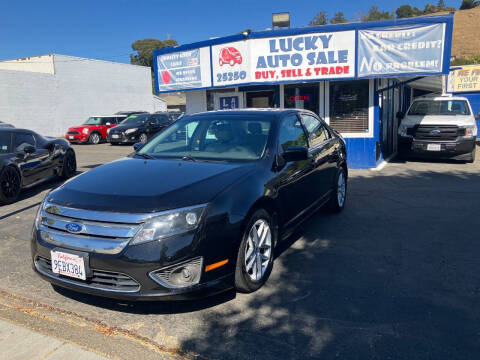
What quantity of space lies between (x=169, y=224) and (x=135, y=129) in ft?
54.7

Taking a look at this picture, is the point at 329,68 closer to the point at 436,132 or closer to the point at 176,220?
the point at 436,132

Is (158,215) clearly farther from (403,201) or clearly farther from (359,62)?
(359,62)

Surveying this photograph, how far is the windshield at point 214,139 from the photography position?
14.1 feet

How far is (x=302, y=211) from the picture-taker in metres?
4.75

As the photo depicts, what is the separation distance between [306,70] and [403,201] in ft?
15.6

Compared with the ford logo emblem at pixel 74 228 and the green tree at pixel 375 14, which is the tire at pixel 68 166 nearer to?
the ford logo emblem at pixel 74 228

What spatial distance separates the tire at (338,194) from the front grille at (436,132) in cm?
584

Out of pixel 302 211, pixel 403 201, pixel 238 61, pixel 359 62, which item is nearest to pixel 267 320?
pixel 302 211

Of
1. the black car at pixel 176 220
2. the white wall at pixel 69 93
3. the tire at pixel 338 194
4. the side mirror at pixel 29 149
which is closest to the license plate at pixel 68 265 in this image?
the black car at pixel 176 220

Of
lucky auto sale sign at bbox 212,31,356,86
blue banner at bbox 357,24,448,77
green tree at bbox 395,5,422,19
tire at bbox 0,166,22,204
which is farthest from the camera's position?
green tree at bbox 395,5,422,19

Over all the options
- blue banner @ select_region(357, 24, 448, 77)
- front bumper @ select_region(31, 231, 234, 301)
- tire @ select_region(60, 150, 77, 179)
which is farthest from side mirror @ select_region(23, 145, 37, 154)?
blue banner @ select_region(357, 24, 448, 77)

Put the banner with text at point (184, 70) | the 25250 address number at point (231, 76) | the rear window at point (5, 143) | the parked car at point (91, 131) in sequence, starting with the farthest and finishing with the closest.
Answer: the parked car at point (91, 131) → the banner with text at point (184, 70) → the 25250 address number at point (231, 76) → the rear window at point (5, 143)

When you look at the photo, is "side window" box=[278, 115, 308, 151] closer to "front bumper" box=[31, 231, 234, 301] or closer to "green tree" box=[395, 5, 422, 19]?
"front bumper" box=[31, 231, 234, 301]

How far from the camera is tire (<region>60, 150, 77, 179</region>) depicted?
30.4ft
